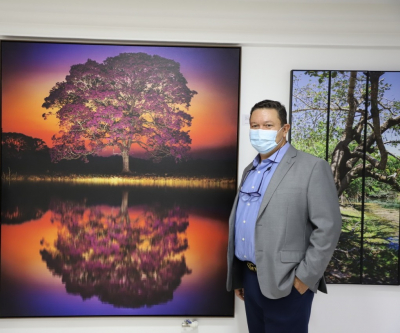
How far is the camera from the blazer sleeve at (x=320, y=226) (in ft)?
5.24

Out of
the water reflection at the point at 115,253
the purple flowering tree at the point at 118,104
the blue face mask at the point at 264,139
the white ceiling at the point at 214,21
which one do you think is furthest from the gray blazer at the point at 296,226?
the white ceiling at the point at 214,21

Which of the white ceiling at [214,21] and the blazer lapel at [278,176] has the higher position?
the white ceiling at [214,21]

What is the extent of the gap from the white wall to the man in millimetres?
653

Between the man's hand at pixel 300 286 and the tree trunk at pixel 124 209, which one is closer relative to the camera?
the man's hand at pixel 300 286

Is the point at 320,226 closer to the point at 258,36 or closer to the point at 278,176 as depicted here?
the point at 278,176

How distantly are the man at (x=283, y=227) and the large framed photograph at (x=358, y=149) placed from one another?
0.69m

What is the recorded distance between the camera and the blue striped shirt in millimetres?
1744

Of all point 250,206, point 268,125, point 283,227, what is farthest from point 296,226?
point 268,125

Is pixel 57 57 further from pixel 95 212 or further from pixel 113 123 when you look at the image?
pixel 95 212

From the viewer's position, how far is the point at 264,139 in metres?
1.79

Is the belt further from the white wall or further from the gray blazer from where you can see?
the white wall

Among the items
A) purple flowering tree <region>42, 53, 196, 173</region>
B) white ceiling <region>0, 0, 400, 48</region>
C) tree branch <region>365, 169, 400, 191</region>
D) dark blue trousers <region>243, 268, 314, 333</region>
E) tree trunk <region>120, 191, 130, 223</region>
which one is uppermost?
white ceiling <region>0, 0, 400, 48</region>

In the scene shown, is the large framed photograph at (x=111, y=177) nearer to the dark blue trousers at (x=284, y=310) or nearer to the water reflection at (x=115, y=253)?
the water reflection at (x=115, y=253)

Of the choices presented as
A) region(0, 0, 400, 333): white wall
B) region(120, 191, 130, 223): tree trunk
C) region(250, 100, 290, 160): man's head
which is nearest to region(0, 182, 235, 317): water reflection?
region(120, 191, 130, 223): tree trunk
